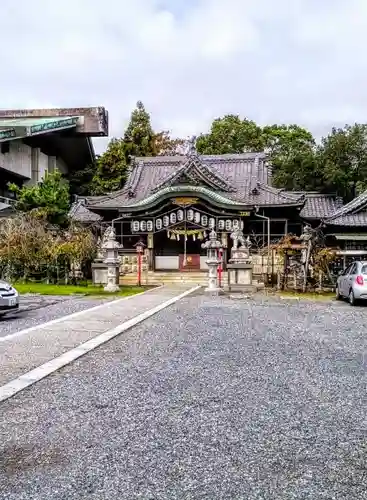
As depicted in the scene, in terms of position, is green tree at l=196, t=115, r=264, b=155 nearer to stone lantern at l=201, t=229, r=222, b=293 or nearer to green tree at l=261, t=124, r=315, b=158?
green tree at l=261, t=124, r=315, b=158

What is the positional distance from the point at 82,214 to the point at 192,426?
2877cm

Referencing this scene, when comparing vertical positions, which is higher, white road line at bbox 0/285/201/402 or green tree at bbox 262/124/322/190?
green tree at bbox 262/124/322/190

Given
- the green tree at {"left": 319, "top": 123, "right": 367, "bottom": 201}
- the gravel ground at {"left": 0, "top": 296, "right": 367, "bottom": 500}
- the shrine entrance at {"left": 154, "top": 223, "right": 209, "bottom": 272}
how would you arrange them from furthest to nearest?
1. the green tree at {"left": 319, "top": 123, "right": 367, "bottom": 201}
2. the shrine entrance at {"left": 154, "top": 223, "right": 209, "bottom": 272}
3. the gravel ground at {"left": 0, "top": 296, "right": 367, "bottom": 500}

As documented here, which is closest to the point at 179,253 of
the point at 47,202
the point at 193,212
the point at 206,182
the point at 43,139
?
the point at 193,212

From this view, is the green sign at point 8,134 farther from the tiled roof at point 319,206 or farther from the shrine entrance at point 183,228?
the tiled roof at point 319,206

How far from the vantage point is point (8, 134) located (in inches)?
1037

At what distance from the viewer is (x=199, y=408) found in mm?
4617

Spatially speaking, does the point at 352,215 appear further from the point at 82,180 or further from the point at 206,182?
the point at 82,180

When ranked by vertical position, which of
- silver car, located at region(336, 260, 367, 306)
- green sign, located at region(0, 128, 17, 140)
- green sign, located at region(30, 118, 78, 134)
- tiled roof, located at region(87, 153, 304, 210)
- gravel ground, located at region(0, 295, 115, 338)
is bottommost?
gravel ground, located at region(0, 295, 115, 338)

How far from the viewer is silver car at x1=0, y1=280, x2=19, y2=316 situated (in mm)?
10930

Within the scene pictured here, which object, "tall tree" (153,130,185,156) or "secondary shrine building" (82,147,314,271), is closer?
"secondary shrine building" (82,147,314,271)

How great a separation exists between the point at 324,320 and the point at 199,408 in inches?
290

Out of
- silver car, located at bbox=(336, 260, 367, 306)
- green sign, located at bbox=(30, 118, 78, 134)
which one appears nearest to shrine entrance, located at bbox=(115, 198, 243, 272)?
green sign, located at bbox=(30, 118, 78, 134)

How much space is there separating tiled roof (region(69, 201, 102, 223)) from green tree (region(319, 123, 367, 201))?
55.4ft
